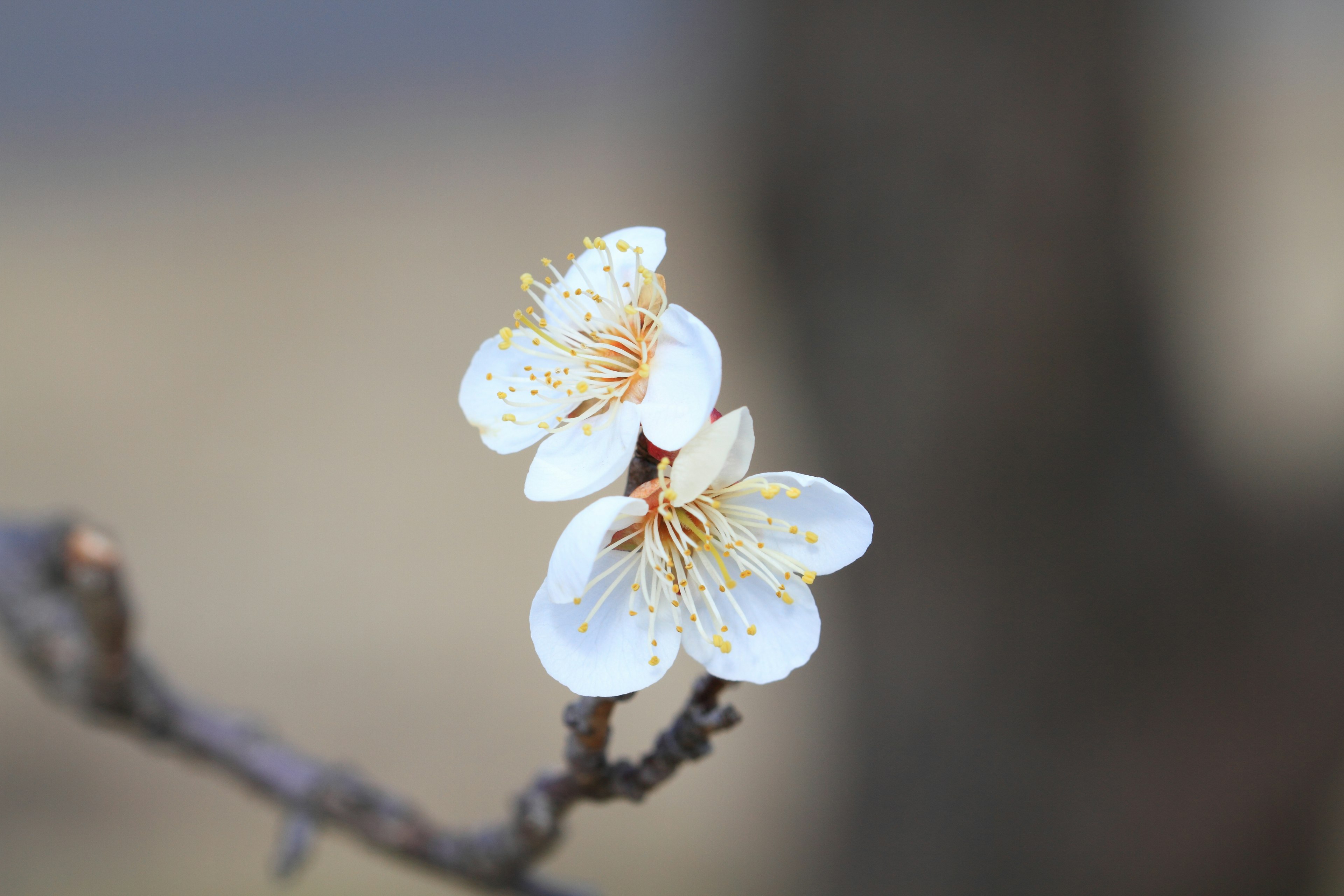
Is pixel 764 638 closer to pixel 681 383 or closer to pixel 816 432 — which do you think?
pixel 681 383

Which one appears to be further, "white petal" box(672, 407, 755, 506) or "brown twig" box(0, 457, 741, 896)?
"brown twig" box(0, 457, 741, 896)

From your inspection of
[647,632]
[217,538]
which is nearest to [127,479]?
[217,538]

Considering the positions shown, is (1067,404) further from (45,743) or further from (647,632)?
(45,743)

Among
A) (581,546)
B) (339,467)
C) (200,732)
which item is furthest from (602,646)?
(339,467)

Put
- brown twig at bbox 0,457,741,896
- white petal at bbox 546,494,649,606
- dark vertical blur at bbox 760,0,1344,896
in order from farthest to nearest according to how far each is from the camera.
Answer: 1. dark vertical blur at bbox 760,0,1344,896
2. brown twig at bbox 0,457,741,896
3. white petal at bbox 546,494,649,606

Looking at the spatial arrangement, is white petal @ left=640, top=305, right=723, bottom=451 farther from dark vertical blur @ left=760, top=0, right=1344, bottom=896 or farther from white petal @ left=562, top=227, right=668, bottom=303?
dark vertical blur @ left=760, top=0, right=1344, bottom=896

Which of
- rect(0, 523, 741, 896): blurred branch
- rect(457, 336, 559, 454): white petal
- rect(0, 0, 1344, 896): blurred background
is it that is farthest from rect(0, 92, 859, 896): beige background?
rect(457, 336, 559, 454): white petal
